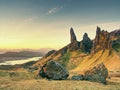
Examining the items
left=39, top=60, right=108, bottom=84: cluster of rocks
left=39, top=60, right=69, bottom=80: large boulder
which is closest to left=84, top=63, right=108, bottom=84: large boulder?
left=39, top=60, right=108, bottom=84: cluster of rocks

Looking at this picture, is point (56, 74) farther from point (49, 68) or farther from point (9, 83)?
point (9, 83)

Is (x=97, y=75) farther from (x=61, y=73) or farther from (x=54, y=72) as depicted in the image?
(x=54, y=72)

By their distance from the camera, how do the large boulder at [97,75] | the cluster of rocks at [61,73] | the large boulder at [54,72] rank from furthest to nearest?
the large boulder at [97,75] → the cluster of rocks at [61,73] → the large boulder at [54,72]

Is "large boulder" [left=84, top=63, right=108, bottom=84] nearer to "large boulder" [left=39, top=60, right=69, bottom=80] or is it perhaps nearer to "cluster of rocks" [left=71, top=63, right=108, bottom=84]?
"cluster of rocks" [left=71, top=63, right=108, bottom=84]

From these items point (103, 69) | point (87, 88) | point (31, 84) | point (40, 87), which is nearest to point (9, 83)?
point (31, 84)

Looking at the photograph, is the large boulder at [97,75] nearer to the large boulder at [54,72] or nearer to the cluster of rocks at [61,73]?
the cluster of rocks at [61,73]

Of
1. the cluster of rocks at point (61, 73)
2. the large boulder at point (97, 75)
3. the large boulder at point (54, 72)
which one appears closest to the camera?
the large boulder at point (54, 72)

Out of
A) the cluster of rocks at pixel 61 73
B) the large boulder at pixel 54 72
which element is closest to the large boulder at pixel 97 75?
the cluster of rocks at pixel 61 73

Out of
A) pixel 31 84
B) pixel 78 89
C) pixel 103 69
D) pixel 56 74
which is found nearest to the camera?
pixel 78 89

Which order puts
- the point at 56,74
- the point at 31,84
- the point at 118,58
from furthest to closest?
the point at 118,58
the point at 56,74
the point at 31,84

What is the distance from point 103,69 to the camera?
224ft

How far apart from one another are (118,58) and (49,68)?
→ 468 feet

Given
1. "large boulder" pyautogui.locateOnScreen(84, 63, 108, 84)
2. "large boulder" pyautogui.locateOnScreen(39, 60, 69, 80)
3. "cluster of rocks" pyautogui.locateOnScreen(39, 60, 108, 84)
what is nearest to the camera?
"large boulder" pyautogui.locateOnScreen(39, 60, 69, 80)

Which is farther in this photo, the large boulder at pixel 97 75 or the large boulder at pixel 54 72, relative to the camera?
the large boulder at pixel 97 75
